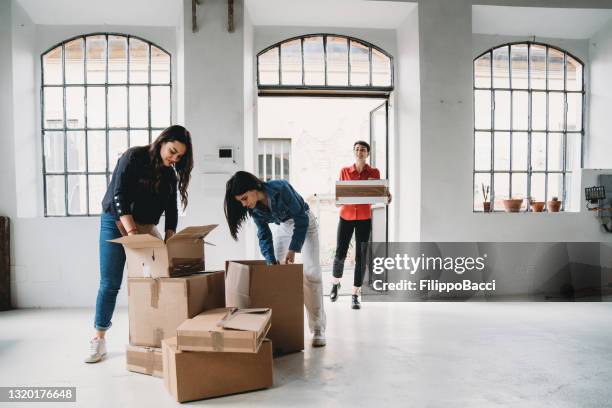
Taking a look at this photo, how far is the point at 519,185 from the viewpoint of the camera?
4516 millimetres

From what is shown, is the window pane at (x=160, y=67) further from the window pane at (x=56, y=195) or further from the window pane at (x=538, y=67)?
the window pane at (x=538, y=67)

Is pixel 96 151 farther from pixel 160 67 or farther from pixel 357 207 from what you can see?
pixel 357 207

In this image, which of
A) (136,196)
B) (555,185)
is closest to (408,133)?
(555,185)

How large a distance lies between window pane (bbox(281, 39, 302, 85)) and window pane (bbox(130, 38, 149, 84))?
1.37 m

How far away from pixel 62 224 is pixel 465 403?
3.51m

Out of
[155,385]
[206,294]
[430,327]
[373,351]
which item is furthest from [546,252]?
[155,385]

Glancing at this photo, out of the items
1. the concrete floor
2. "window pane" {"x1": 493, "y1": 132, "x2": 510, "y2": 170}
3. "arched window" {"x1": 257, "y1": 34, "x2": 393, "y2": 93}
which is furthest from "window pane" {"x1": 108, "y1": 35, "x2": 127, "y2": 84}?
"window pane" {"x1": 493, "y1": 132, "x2": 510, "y2": 170}

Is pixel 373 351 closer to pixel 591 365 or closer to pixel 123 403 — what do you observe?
pixel 591 365

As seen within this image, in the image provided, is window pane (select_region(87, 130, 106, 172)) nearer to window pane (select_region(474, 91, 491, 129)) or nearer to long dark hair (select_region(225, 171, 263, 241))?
long dark hair (select_region(225, 171, 263, 241))

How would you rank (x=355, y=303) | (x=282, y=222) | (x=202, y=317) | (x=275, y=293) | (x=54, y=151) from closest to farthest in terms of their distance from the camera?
1. (x=202, y=317)
2. (x=275, y=293)
3. (x=282, y=222)
4. (x=355, y=303)
5. (x=54, y=151)

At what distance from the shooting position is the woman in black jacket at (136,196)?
2.04 m

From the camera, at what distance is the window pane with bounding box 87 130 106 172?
13.3 ft

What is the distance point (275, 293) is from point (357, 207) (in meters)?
1.57

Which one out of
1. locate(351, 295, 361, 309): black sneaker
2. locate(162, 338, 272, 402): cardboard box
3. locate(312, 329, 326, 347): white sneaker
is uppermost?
locate(162, 338, 272, 402): cardboard box
